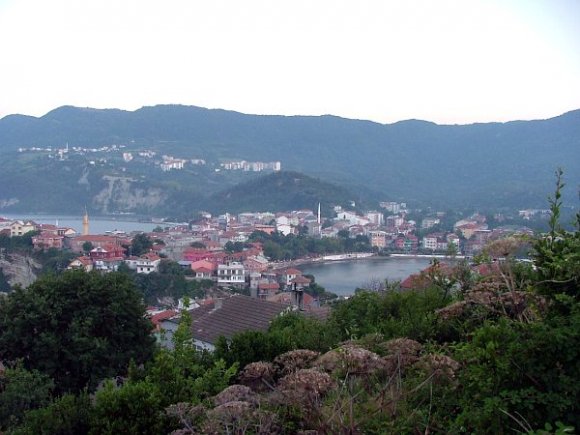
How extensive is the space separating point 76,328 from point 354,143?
7727 centimetres

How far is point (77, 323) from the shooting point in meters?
6.40

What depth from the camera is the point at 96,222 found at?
47.5m

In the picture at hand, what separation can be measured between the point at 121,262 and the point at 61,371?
53.4 feet

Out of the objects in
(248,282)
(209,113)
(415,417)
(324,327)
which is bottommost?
(248,282)

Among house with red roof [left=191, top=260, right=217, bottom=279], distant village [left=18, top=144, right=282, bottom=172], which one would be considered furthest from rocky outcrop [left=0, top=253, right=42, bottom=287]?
distant village [left=18, top=144, right=282, bottom=172]

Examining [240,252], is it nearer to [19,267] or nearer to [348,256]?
[348,256]

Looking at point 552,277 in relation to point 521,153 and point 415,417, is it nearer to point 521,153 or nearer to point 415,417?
point 415,417

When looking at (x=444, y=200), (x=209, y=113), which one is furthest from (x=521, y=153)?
(x=209, y=113)

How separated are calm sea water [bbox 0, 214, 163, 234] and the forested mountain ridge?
69.2ft

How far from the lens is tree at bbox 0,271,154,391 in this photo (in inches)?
246

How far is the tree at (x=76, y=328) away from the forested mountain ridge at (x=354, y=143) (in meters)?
52.5

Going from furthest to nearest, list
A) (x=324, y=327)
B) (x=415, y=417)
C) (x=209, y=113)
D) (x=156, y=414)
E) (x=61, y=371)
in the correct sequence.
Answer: (x=209, y=113) → (x=61, y=371) → (x=324, y=327) → (x=156, y=414) → (x=415, y=417)

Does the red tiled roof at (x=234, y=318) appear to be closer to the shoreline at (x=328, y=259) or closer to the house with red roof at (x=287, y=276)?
the house with red roof at (x=287, y=276)

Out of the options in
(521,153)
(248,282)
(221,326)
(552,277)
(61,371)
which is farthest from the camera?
(521,153)
